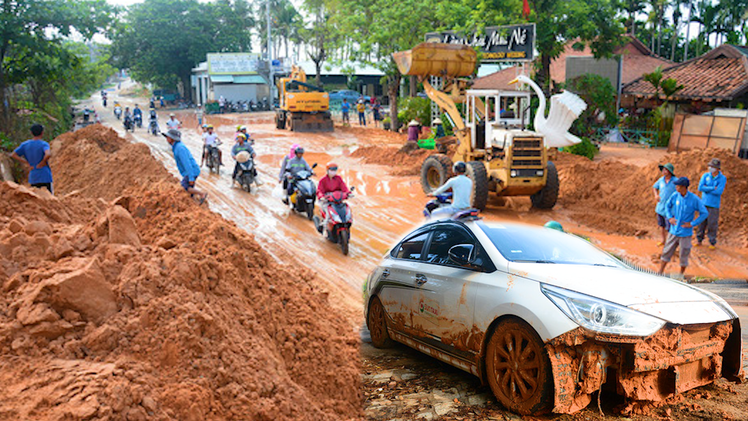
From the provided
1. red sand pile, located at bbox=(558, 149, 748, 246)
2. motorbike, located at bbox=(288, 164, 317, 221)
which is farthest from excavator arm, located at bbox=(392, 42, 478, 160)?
motorbike, located at bbox=(288, 164, 317, 221)

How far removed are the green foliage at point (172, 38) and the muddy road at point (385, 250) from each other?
38.4m

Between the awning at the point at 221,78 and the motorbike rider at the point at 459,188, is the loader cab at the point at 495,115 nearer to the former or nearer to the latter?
the motorbike rider at the point at 459,188

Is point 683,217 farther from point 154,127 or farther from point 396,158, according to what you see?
point 154,127

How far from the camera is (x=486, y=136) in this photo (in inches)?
583

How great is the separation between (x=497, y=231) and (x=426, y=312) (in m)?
1.00

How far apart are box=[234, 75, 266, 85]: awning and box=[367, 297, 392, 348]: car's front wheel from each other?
173 ft

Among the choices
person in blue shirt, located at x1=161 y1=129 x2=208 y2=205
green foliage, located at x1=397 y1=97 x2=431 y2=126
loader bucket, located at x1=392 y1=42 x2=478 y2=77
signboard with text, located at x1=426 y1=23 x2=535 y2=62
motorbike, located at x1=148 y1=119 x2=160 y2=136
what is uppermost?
signboard with text, located at x1=426 y1=23 x2=535 y2=62

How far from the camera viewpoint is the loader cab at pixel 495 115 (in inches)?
567

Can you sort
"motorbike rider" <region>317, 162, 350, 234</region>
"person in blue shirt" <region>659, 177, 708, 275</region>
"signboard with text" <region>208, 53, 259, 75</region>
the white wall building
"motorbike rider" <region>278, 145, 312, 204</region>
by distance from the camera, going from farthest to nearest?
1. the white wall building
2. "signboard with text" <region>208, 53, 259, 75</region>
3. "motorbike rider" <region>278, 145, 312, 204</region>
4. "motorbike rider" <region>317, 162, 350, 234</region>
5. "person in blue shirt" <region>659, 177, 708, 275</region>

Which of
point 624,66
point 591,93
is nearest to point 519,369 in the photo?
point 591,93

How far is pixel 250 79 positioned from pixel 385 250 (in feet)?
161

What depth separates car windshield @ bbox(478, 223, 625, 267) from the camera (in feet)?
16.8

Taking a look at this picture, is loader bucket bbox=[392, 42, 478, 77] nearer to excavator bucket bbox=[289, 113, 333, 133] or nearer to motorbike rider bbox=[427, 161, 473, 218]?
Answer: motorbike rider bbox=[427, 161, 473, 218]

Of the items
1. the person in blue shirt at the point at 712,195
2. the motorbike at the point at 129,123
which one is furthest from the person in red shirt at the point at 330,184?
the motorbike at the point at 129,123
